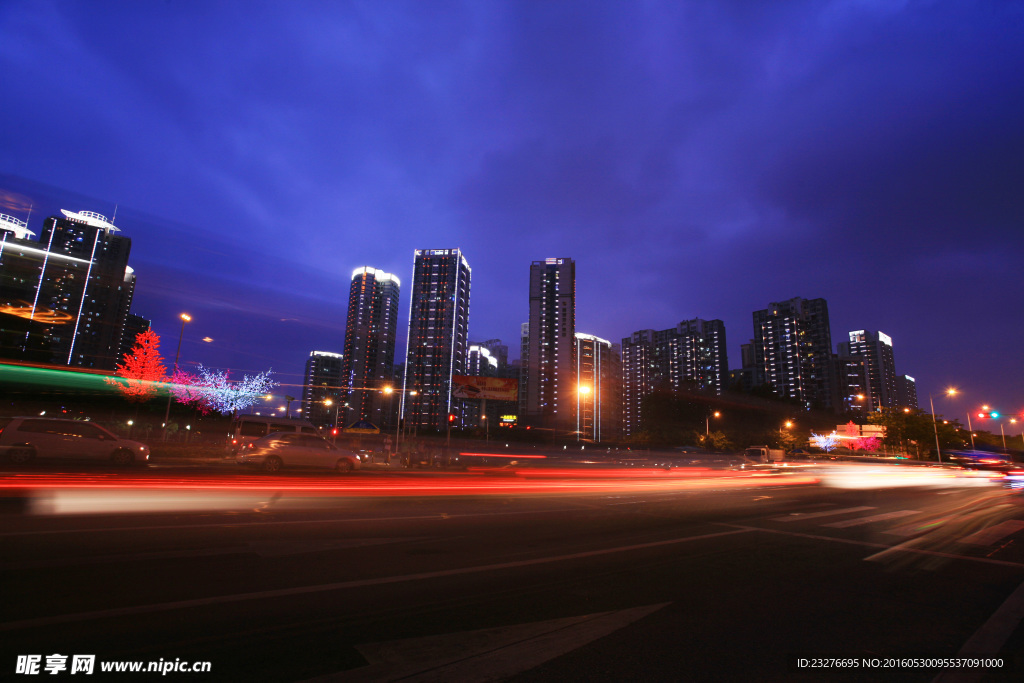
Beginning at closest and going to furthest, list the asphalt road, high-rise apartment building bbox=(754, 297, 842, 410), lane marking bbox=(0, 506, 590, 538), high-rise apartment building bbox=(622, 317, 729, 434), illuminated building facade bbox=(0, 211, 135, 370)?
1. the asphalt road
2. lane marking bbox=(0, 506, 590, 538)
3. illuminated building facade bbox=(0, 211, 135, 370)
4. high-rise apartment building bbox=(754, 297, 842, 410)
5. high-rise apartment building bbox=(622, 317, 729, 434)

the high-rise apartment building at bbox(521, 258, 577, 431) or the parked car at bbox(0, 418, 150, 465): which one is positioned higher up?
the high-rise apartment building at bbox(521, 258, 577, 431)

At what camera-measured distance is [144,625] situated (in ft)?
12.7

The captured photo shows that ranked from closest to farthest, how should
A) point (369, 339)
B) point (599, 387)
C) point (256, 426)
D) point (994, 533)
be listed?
point (994, 533) → point (256, 426) → point (369, 339) → point (599, 387)

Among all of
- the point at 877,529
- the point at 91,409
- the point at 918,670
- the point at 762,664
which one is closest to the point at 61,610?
the point at 762,664

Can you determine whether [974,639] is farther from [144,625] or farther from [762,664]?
[144,625]

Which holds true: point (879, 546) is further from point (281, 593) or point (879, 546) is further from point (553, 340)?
point (553, 340)

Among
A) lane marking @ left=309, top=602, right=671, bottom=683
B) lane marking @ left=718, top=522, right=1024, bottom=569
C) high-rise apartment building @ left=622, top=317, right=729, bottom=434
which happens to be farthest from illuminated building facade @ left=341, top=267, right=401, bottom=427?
lane marking @ left=309, top=602, right=671, bottom=683

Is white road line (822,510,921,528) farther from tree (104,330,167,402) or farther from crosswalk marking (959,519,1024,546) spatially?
tree (104,330,167,402)

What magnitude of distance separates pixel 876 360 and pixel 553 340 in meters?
139

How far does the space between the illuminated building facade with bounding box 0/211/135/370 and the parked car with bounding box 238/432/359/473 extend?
117 ft

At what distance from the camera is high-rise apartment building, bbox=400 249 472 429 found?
443ft

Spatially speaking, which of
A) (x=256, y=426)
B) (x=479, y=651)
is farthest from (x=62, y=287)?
(x=479, y=651)

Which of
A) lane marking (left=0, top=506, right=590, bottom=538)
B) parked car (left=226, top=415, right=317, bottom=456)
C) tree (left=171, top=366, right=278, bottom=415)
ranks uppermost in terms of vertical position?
tree (left=171, top=366, right=278, bottom=415)

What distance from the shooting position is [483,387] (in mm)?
49750
